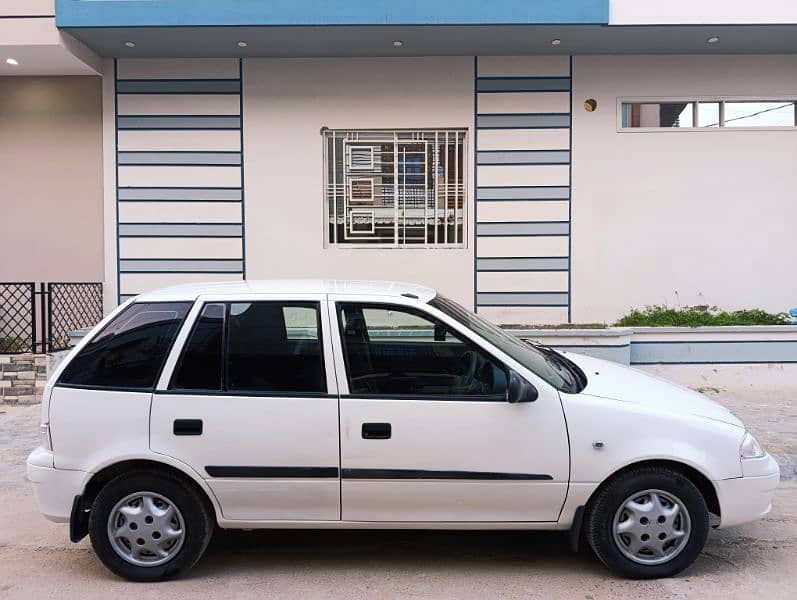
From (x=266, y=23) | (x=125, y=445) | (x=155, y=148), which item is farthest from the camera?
(x=155, y=148)

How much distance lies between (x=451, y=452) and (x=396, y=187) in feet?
22.6

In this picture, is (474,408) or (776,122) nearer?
(474,408)

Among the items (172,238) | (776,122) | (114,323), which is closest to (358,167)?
(172,238)

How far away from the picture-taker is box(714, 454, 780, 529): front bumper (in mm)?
4367

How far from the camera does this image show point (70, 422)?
173 inches

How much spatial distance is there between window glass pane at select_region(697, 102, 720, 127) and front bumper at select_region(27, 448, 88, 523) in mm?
9519

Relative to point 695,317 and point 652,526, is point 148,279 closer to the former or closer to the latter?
point 695,317

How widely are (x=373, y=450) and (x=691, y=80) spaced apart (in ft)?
28.1

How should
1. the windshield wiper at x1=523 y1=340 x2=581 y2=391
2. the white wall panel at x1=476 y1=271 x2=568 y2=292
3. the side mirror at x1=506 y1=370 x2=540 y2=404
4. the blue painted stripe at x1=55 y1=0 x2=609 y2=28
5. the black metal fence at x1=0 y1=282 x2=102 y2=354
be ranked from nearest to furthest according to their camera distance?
the side mirror at x1=506 y1=370 x2=540 y2=404 → the windshield wiper at x1=523 y1=340 x2=581 y2=391 → the blue painted stripe at x1=55 y1=0 x2=609 y2=28 → the black metal fence at x1=0 y1=282 x2=102 y2=354 → the white wall panel at x1=476 y1=271 x2=568 y2=292

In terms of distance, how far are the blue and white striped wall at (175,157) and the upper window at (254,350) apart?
6214 mm

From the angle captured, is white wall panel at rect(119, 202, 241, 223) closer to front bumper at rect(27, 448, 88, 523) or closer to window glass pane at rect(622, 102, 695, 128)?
window glass pane at rect(622, 102, 695, 128)

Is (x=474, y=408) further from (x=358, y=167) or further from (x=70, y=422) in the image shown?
(x=358, y=167)

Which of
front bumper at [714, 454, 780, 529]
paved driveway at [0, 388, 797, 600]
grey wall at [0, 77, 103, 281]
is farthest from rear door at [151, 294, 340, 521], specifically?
grey wall at [0, 77, 103, 281]

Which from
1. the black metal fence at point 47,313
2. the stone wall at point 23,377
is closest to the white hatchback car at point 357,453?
the stone wall at point 23,377
